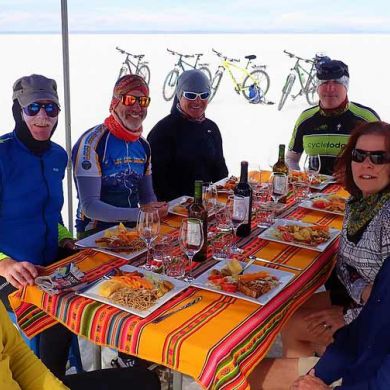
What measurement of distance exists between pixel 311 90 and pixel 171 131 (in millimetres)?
8671

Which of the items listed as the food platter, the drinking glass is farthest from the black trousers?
the food platter

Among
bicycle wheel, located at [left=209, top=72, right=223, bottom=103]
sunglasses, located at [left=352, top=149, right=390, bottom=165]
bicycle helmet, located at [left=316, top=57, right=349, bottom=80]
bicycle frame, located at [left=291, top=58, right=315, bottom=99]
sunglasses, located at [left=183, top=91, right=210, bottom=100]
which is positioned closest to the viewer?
sunglasses, located at [left=352, top=149, right=390, bottom=165]

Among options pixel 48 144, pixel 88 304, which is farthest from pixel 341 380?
pixel 48 144

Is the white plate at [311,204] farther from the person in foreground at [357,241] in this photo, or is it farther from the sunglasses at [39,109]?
the sunglasses at [39,109]

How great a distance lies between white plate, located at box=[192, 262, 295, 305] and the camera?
1.39 m

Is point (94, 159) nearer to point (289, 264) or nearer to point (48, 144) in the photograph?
point (48, 144)

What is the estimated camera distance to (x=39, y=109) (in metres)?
1.99

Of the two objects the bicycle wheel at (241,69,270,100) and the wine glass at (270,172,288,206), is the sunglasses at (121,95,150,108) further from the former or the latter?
the bicycle wheel at (241,69,270,100)

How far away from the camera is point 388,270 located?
4.58 feet

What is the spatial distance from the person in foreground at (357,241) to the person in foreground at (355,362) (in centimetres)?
24

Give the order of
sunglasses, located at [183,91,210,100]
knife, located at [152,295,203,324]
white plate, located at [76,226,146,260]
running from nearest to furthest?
knife, located at [152,295,203,324] → white plate, located at [76,226,146,260] → sunglasses, located at [183,91,210,100]

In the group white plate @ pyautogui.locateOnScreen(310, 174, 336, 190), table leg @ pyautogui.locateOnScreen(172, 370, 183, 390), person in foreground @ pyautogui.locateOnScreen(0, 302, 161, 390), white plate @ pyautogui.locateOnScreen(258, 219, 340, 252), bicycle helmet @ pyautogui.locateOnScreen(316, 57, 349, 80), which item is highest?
bicycle helmet @ pyautogui.locateOnScreen(316, 57, 349, 80)

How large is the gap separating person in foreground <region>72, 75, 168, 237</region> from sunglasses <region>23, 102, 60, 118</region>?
1.11ft

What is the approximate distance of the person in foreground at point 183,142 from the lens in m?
3.00
